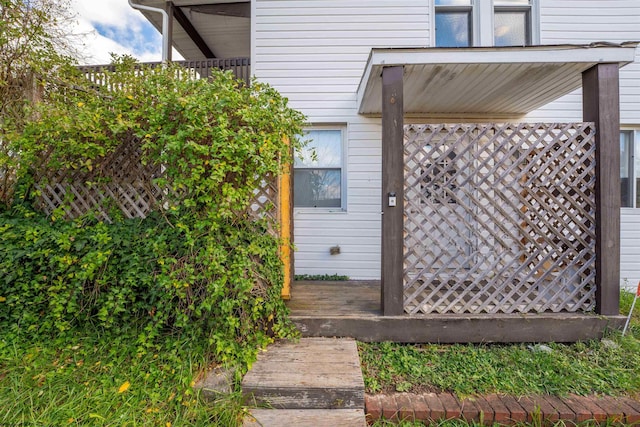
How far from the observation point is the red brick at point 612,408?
175cm

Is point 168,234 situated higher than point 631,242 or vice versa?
point 168,234

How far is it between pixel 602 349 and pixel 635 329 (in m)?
0.61

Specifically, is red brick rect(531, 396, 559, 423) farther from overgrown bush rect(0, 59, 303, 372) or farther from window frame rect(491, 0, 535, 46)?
window frame rect(491, 0, 535, 46)

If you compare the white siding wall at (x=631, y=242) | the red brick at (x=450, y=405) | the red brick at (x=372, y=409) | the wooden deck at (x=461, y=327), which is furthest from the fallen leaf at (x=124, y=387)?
the white siding wall at (x=631, y=242)

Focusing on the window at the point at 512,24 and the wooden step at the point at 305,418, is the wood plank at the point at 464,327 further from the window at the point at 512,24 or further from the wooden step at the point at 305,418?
the window at the point at 512,24

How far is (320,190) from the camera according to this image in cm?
438

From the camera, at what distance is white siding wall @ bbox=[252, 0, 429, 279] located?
13.9 ft

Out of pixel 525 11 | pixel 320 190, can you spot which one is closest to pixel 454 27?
pixel 525 11

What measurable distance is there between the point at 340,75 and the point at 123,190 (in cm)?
322

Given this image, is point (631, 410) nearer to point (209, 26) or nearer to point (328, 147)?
point (328, 147)

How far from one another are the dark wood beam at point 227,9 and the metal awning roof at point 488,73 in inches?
121

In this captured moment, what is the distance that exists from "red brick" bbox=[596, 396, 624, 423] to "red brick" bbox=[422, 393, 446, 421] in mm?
990

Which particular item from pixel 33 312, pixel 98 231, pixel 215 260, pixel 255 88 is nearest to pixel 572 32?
pixel 255 88

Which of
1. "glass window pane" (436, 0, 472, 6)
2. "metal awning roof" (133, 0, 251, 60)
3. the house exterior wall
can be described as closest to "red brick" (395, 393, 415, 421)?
the house exterior wall
